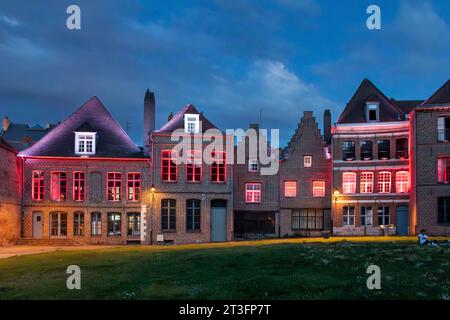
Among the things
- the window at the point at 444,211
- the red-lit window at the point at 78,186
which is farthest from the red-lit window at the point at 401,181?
the red-lit window at the point at 78,186

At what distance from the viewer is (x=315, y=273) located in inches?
789

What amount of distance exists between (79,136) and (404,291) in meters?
37.8

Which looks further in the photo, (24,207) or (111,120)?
(111,120)

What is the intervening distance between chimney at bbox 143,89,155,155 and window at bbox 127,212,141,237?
21.4ft

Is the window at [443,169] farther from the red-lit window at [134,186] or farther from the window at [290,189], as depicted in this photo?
the red-lit window at [134,186]

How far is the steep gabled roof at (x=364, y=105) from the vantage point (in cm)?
5122

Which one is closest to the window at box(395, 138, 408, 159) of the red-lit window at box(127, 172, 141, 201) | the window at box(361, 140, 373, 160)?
the window at box(361, 140, 373, 160)

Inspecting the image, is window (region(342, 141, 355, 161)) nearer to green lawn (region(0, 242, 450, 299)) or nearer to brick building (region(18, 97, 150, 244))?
brick building (region(18, 97, 150, 244))

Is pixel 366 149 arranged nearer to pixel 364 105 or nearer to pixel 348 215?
pixel 364 105

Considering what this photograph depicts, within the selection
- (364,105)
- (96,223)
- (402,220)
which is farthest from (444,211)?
(96,223)

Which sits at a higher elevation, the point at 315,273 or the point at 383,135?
the point at 383,135

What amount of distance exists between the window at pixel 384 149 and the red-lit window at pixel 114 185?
23.4m
